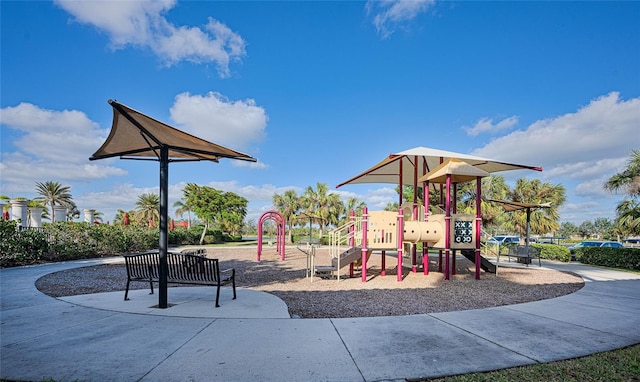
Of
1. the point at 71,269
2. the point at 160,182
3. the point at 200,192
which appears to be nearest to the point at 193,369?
the point at 160,182

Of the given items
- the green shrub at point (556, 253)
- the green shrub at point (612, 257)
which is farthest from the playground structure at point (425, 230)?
the green shrub at point (556, 253)

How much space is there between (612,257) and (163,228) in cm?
1934

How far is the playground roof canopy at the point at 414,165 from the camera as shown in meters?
11.8

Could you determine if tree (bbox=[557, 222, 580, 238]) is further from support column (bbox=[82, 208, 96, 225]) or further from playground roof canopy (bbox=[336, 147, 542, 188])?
support column (bbox=[82, 208, 96, 225])

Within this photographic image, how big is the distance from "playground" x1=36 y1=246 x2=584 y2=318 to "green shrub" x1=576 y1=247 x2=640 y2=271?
6.56m

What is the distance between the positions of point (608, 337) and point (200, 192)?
118 ft

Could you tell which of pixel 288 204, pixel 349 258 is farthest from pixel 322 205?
pixel 349 258

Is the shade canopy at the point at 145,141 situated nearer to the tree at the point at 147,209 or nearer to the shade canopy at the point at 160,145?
the shade canopy at the point at 160,145

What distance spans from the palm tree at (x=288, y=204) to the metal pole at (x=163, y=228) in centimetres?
3295

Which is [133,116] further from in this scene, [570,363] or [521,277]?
[521,277]

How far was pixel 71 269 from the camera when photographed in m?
11.8

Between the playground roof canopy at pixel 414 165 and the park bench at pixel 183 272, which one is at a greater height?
the playground roof canopy at pixel 414 165

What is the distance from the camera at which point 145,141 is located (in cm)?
697

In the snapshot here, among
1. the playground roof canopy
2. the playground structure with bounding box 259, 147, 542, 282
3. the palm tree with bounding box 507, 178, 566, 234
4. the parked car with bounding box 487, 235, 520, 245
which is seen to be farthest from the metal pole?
the palm tree with bounding box 507, 178, 566, 234
